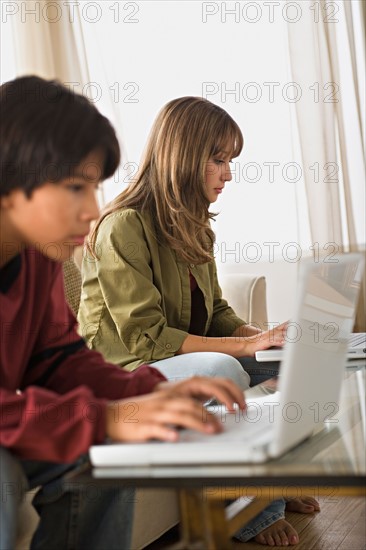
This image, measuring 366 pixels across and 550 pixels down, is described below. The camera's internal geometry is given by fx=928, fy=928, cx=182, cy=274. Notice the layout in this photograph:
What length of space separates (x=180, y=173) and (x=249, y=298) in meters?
0.73

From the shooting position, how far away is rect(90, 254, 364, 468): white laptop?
100 cm

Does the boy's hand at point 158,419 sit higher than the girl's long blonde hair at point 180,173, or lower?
lower

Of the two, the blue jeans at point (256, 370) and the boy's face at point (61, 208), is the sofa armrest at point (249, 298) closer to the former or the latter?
the blue jeans at point (256, 370)

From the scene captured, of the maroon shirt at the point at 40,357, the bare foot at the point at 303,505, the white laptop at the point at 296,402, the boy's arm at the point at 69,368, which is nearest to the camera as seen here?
the white laptop at the point at 296,402

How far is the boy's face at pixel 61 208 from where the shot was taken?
1171 millimetres

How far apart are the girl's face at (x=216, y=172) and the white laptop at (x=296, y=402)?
106 centimetres

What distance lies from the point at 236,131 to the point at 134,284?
0.48m

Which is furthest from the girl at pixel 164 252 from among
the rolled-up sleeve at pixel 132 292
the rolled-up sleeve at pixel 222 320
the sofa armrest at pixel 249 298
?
the sofa armrest at pixel 249 298

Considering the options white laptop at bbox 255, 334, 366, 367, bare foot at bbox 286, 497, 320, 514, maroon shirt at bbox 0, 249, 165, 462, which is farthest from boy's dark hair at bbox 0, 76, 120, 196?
bare foot at bbox 286, 497, 320, 514

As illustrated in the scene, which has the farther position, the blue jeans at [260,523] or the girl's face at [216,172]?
the girl's face at [216,172]

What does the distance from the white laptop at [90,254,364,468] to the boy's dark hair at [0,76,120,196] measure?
0.33 metres

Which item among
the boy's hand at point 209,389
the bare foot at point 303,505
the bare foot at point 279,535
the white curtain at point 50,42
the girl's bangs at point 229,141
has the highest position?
the white curtain at point 50,42

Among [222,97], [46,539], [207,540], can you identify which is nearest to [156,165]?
[46,539]

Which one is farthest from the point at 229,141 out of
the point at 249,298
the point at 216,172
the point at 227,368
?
the point at 249,298
